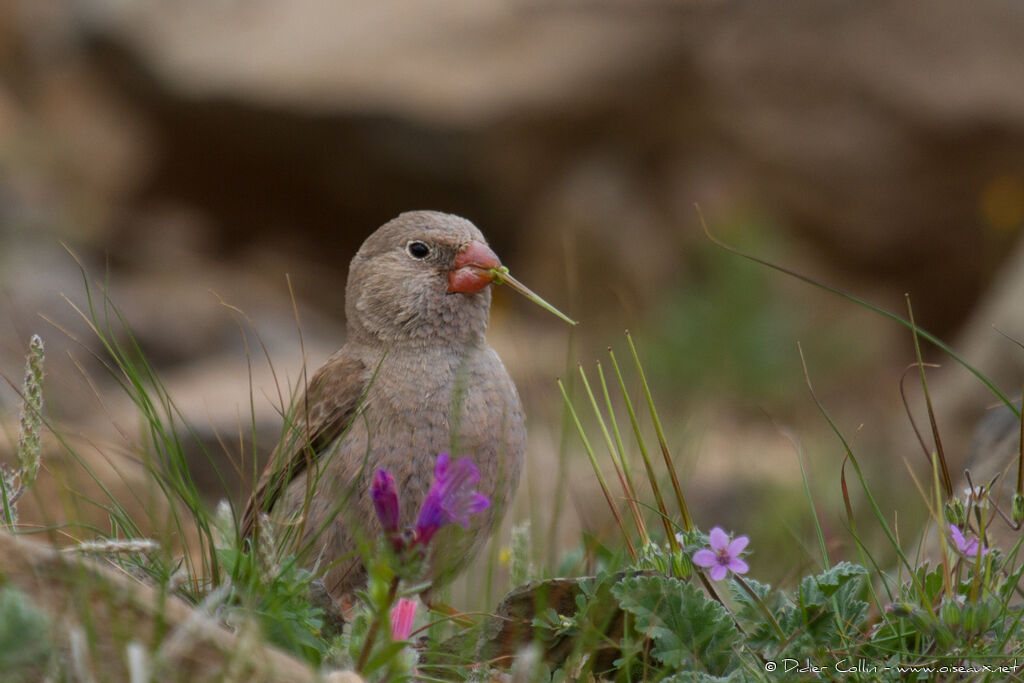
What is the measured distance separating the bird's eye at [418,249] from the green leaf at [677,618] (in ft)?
5.12

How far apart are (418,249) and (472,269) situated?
0.73 feet

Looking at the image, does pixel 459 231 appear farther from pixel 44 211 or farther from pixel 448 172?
pixel 44 211

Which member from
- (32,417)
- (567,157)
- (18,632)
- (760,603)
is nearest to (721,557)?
(760,603)

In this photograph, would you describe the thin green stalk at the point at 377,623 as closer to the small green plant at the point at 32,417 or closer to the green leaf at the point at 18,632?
the green leaf at the point at 18,632

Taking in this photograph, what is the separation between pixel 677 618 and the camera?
7.94 feet

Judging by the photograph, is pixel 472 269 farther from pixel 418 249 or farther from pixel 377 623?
pixel 377 623

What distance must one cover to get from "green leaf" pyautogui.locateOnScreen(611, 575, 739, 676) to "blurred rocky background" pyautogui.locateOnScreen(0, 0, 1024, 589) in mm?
7141

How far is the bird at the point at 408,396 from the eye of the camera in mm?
3309

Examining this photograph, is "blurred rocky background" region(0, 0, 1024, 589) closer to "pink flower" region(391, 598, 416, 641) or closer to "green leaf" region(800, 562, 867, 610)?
"green leaf" region(800, 562, 867, 610)

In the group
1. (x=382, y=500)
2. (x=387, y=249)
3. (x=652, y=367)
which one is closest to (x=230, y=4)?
(x=652, y=367)

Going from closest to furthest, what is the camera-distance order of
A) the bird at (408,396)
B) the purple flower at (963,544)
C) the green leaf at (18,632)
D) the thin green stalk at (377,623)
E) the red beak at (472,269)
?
1. the green leaf at (18,632)
2. the thin green stalk at (377,623)
3. the purple flower at (963,544)
4. the bird at (408,396)
5. the red beak at (472,269)

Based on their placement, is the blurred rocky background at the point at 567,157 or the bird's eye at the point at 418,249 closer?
the bird's eye at the point at 418,249

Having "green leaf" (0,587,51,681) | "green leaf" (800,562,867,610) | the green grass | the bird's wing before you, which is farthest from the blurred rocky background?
"green leaf" (0,587,51,681)

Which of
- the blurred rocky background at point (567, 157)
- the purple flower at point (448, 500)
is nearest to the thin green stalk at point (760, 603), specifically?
the purple flower at point (448, 500)
